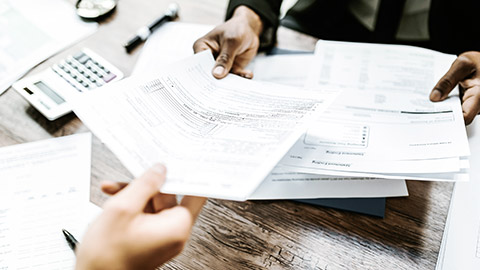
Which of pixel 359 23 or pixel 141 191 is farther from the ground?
pixel 141 191

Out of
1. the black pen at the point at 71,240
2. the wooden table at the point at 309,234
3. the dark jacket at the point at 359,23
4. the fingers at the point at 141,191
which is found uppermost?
the fingers at the point at 141,191

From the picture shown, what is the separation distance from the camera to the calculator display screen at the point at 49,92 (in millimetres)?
740

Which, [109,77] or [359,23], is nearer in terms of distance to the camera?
[109,77]

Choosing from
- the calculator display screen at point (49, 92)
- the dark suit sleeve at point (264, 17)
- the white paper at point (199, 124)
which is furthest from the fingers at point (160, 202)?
the dark suit sleeve at point (264, 17)

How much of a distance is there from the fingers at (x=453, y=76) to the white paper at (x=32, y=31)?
78cm

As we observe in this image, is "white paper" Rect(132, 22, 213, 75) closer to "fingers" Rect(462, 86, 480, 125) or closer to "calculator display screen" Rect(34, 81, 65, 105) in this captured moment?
"calculator display screen" Rect(34, 81, 65, 105)

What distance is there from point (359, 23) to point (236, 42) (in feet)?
1.36

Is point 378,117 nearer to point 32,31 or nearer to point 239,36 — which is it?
point 239,36

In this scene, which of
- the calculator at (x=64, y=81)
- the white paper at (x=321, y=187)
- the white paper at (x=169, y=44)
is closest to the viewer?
the white paper at (x=321, y=187)

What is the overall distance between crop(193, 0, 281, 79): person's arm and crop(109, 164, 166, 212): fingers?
291mm

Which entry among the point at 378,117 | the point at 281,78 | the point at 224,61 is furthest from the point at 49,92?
the point at 378,117

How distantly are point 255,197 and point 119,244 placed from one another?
0.27 meters

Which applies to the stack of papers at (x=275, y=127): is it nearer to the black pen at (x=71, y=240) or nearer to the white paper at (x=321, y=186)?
the white paper at (x=321, y=186)

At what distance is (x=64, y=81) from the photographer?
2.51 feet
